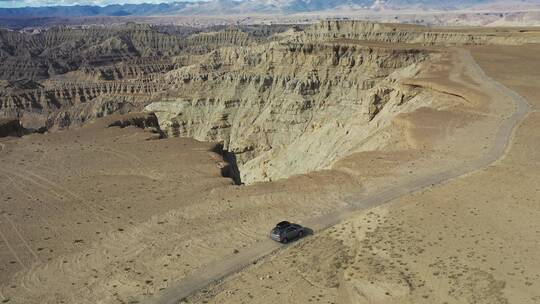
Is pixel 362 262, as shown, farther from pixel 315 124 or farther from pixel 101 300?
pixel 315 124

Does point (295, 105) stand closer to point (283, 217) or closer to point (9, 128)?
point (9, 128)

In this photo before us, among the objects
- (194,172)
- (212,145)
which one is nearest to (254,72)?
(212,145)

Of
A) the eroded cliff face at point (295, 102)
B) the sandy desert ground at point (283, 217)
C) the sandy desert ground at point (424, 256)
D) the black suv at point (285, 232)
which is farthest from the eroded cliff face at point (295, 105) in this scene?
the black suv at point (285, 232)

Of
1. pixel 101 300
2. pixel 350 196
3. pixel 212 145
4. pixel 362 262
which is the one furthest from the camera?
pixel 212 145

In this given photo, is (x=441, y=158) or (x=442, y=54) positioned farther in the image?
(x=442, y=54)

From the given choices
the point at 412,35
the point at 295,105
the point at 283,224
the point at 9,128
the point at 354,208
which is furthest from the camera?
the point at 412,35

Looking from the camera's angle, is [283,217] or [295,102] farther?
[295,102]

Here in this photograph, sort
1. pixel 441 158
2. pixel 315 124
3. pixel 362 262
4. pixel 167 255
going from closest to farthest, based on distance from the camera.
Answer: pixel 362 262 < pixel 167 255 < pixel 441 158 < pixel 315 124

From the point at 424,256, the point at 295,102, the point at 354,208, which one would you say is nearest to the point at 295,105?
the point at 295,102
